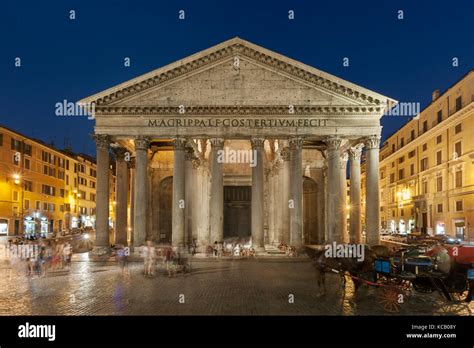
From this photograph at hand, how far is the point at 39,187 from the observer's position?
60438 mm

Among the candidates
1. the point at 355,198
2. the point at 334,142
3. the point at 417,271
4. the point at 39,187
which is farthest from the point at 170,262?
the point at 39,187

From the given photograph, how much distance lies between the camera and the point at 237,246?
2856 cm

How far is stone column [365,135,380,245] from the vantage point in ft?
92.4

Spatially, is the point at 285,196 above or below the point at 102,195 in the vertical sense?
below

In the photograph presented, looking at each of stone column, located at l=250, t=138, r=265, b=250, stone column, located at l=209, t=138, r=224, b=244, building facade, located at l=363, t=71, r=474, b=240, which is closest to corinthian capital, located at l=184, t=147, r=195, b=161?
stone column, located at l=209, t=138, r=224, b=244

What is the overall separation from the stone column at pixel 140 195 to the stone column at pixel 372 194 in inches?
594

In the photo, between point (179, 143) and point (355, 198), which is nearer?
point (179, 143)

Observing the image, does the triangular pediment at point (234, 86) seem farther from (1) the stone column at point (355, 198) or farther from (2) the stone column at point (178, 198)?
(1) the stone column at point (355, 198)

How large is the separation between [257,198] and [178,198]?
5.27m

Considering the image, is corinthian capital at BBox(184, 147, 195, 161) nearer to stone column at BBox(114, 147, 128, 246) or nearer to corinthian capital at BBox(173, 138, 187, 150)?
corinthian capital at BBox(173, 138, 187, 150)

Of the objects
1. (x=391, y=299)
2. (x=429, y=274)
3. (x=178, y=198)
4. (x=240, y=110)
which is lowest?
(x=391, y=299)

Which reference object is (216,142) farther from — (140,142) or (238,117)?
(140,142)
